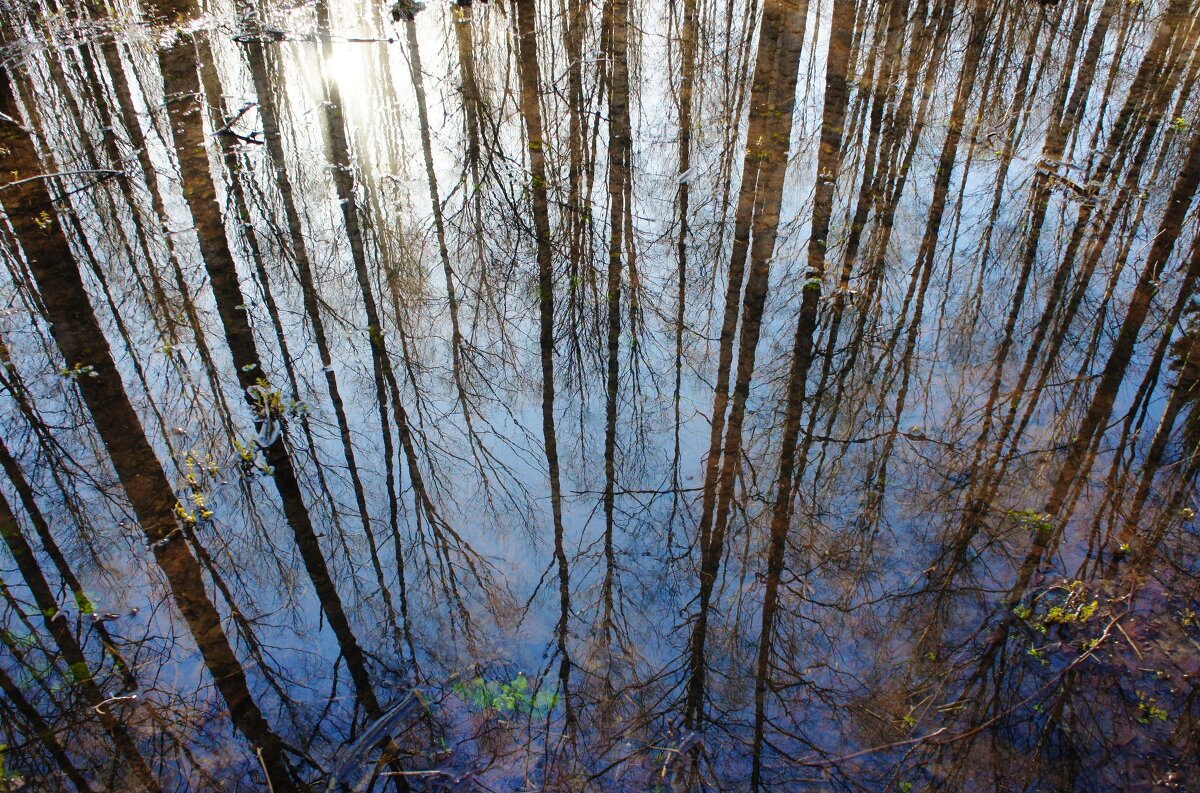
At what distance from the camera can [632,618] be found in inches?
144

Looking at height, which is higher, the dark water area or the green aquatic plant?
the dark water area

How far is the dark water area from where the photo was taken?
10.3 feet

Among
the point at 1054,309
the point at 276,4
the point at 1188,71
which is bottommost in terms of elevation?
the point at 1054,309

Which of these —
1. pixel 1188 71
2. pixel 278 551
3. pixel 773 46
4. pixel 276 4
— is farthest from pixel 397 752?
pixel 276 4

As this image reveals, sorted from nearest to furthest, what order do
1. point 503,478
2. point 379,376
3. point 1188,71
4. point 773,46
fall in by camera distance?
point 503,478, point 379,376, point 773,46, point 1188,71

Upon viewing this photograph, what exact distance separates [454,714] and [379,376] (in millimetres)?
3157

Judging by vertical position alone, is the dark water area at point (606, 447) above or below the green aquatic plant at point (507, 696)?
above

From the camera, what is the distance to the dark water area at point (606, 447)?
3154 millimetres

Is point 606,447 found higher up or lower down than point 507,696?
higher up

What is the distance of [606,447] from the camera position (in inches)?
192

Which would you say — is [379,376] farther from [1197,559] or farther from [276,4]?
[276,4]

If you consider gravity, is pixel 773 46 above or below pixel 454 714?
above

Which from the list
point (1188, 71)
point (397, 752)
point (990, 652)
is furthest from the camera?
point (1188, 71)

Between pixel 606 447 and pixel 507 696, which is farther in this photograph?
pixel 606 447
